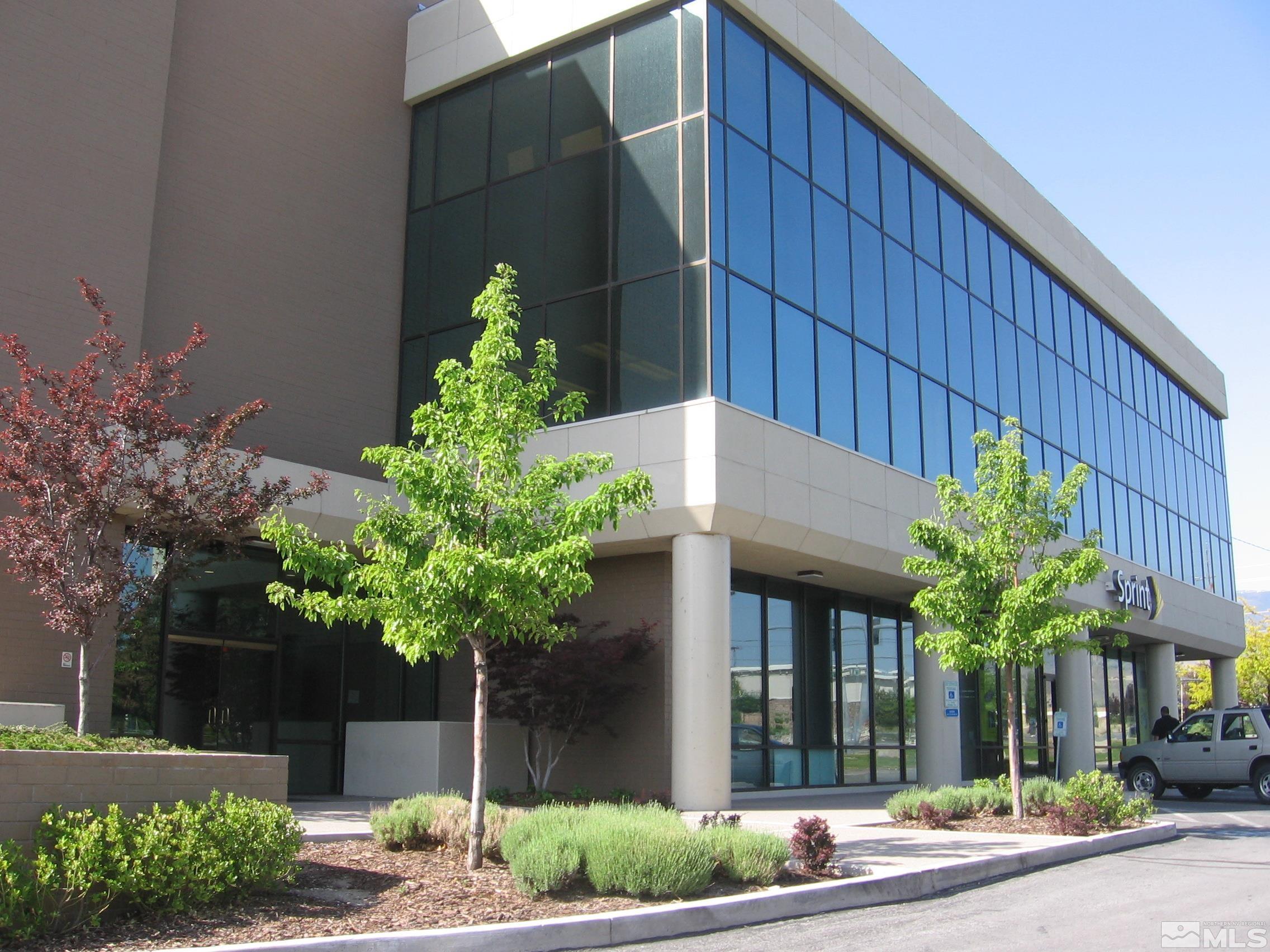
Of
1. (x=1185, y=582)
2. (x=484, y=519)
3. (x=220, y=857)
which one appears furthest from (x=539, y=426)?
(x=1185, y=582)

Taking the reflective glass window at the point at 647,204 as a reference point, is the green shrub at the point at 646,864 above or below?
below

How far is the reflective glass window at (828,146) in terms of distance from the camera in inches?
879

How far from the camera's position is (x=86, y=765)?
8.59 metres

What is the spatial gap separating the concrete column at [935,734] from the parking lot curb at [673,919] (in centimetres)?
1193

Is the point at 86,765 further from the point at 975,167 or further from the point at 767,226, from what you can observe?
the point at 975,167

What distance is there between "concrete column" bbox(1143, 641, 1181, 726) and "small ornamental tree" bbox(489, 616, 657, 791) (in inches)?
927

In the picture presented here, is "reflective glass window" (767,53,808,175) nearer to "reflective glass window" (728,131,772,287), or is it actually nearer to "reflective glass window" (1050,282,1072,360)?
"reflective glass window" (728,131,772,287)

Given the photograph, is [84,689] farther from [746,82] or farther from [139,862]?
[746,82]

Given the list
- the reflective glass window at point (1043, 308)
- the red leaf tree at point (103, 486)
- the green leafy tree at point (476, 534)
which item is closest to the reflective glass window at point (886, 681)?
the reflective glass window at point (1043, 308)

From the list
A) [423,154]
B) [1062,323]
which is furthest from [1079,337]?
[423,154]

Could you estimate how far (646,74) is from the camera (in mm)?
20484

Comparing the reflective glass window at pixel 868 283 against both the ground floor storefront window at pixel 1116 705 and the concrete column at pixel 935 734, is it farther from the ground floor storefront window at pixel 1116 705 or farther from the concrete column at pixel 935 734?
the ground floor storefront window at pixel 1116 705

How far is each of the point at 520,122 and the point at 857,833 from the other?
1410cm

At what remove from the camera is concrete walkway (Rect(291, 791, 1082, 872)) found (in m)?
12.1
